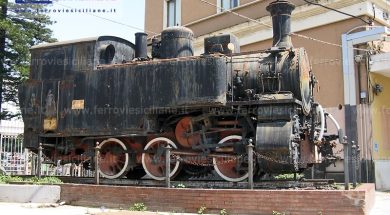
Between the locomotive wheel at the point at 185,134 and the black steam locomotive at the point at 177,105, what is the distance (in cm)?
2

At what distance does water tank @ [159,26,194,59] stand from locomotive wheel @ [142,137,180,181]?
1.95 m

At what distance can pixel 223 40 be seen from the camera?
10.1m

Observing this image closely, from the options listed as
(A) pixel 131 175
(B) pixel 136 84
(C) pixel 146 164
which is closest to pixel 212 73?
(B) pixel 136 84

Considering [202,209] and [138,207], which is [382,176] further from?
[138,207]

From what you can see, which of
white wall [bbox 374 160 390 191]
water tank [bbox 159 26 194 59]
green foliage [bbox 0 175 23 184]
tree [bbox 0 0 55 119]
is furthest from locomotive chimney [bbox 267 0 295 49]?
tree [bbox 0 0 55 119]

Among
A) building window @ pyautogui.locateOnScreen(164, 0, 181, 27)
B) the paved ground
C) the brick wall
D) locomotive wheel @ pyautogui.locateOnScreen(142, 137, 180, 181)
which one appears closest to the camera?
the brick wall

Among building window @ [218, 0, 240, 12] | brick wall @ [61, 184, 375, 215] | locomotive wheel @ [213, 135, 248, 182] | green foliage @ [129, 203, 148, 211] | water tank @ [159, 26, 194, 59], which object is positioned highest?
building window @ [218, 0, 240, 12]

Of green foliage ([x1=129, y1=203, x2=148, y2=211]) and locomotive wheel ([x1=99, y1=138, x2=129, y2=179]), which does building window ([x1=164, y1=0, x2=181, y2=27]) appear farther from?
green foliage ([x1=129, y1=203, x2=148, y2=211])

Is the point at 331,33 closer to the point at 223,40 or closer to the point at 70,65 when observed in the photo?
the point at 223,40

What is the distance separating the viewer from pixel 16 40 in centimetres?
1788

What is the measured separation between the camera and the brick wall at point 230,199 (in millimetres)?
7082

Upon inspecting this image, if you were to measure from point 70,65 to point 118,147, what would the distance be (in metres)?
2.37

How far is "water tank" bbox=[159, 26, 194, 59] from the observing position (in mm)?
10477


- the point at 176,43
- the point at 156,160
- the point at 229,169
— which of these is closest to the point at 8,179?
the point at 156,160
